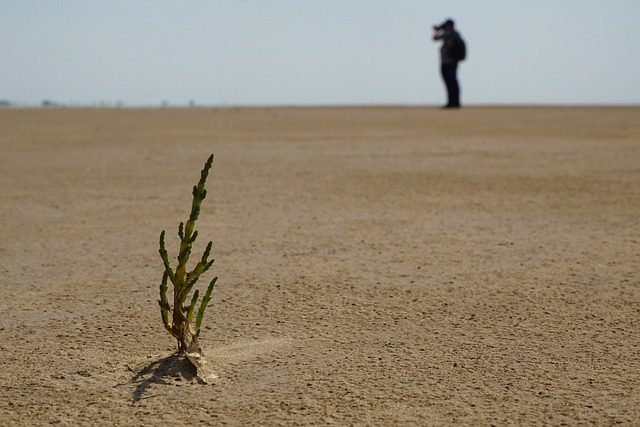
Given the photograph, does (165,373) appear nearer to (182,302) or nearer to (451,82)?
(182,302)

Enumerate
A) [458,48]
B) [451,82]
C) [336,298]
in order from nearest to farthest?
[336,298] → [458,48] → [451,82]

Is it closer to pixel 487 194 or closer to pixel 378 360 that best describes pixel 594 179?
pixel 487 194

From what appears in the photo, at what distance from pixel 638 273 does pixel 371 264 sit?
138 centimetres

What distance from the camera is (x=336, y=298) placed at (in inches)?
155

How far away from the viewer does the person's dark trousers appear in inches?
818

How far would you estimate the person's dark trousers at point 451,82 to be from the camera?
2078cm

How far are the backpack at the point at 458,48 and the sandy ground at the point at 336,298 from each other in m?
11.4

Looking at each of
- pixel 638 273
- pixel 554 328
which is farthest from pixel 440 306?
pixel 638 273

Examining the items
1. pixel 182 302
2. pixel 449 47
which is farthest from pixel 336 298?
pixel 449 47

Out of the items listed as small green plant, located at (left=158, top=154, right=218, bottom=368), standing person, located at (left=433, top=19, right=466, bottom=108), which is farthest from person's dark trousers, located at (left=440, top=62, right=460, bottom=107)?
small green plant, located at (left=158, top=154, right=218, bottom=368)

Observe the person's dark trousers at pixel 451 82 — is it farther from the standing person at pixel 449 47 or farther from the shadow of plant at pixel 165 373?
the shadow of plant at pixel 165 373

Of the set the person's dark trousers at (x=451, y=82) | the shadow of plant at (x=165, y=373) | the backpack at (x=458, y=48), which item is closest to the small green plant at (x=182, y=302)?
the shadow of plant at (x=165, y=373)

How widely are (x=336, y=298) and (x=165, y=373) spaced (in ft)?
4.00

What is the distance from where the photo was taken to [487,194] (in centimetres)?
733
